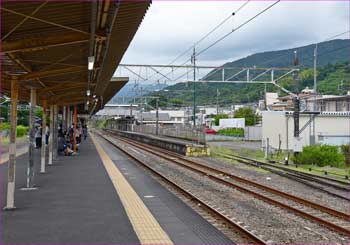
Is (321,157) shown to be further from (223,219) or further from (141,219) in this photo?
(141,219)

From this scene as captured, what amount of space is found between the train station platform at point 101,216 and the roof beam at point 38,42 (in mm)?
2868

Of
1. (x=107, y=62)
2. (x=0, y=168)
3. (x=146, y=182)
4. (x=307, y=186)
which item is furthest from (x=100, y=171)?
(x=307, y=186)

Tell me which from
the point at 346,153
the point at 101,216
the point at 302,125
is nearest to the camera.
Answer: the point at 101,216

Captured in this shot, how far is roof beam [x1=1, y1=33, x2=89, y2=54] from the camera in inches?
278

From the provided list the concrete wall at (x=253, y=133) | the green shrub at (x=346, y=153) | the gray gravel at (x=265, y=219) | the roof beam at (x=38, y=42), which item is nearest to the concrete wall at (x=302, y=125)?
the green shrub at (x=346, y=153)

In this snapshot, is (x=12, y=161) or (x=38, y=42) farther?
(x=12, y=161)

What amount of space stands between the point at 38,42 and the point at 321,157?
1840 cm

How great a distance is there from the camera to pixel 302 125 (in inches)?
1200

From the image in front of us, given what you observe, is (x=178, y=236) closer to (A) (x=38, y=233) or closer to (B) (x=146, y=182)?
(A) (x=38, y=233)

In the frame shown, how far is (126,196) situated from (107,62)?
3.75 meters

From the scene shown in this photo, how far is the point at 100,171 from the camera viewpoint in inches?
602

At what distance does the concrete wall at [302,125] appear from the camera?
98.4ft

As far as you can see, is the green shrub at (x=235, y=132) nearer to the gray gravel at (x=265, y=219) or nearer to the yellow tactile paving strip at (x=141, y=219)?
the gray gravel at (x=265, y=219)

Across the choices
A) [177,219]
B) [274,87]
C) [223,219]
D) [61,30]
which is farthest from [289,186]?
[274,87]
